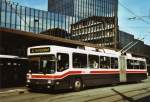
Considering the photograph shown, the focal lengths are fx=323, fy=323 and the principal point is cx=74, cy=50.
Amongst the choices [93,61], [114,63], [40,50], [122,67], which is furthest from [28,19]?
[40,50]

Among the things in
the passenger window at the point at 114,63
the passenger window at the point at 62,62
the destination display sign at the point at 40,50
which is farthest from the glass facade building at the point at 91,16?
the passenger window at the point at 62,62

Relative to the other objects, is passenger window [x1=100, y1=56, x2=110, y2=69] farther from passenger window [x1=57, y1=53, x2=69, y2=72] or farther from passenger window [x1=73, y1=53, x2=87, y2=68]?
passenger window [x1=57, y1=53, x2=69, y2=72]

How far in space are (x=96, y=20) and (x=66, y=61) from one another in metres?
92.1

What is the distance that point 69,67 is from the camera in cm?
1908

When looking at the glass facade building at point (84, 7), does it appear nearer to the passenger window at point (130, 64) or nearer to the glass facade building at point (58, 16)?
the glass facade building at point (58, 16)

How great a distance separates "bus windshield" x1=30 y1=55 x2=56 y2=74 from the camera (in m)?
18.1

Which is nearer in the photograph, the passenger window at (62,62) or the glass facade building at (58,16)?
the passenger window at (62,62)

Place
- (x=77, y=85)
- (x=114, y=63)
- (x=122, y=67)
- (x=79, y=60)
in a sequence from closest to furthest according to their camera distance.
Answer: (x=77, y=85)
(x=79, y=60)
(x=114, y=63)
(x=122, y=67)

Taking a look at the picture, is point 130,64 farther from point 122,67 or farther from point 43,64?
point 43,64

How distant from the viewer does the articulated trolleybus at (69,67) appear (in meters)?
18.1

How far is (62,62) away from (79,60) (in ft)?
7.11

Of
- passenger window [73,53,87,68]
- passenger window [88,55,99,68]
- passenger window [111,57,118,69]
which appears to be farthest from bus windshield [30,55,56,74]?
passenger window [111,57,118,69]

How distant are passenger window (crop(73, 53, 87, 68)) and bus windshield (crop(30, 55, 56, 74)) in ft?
6.57

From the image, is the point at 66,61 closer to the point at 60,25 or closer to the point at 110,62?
the point at 110,62
